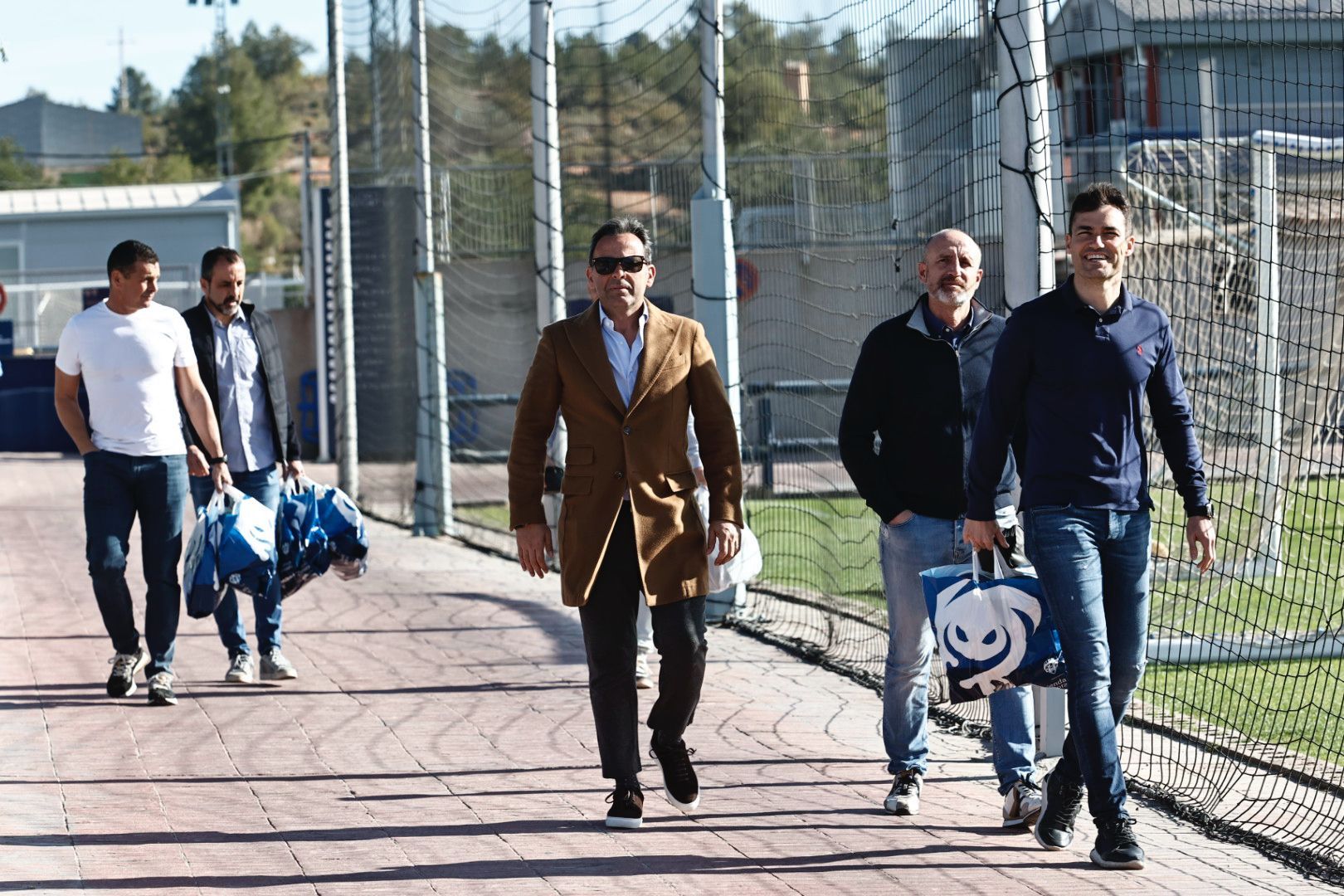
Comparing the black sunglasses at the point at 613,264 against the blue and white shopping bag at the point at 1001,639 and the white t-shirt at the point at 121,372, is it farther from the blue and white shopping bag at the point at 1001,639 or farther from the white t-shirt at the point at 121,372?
the white t-shirt at the point at 121,372

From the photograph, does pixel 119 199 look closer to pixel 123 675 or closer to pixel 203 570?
pixel 123 675

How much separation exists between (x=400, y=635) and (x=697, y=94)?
3.49 metres

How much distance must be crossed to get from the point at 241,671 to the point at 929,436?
3.92 m

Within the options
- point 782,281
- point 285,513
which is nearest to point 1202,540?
point 285,513

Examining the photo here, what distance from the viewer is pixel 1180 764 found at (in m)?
6.50

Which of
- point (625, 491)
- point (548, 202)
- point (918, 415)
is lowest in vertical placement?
point (625, 491)

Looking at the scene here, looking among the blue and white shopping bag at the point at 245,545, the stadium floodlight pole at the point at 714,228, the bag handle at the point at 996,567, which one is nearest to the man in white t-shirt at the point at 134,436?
the blue and white shopping bag at the point at 245,545

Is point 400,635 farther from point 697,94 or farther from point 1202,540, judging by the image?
point 1202,540

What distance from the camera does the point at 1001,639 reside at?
5.27 metres

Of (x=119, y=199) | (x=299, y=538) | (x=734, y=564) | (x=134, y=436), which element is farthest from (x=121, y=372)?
(x=119, y=199)

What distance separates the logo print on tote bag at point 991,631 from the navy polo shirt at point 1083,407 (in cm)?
25

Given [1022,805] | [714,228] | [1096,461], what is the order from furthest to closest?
[714,228]
[1022,805]
[1096,461]

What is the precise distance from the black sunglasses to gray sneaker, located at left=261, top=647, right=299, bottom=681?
346 cm

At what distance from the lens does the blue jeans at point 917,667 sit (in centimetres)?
571
